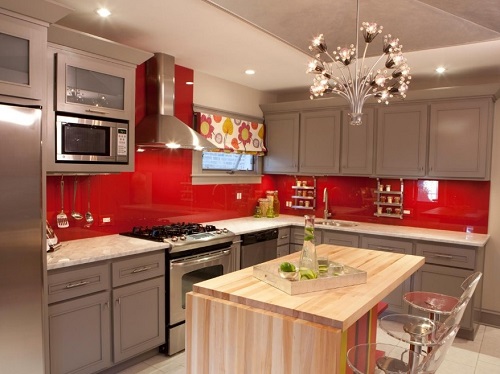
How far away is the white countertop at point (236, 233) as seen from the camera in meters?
2.77

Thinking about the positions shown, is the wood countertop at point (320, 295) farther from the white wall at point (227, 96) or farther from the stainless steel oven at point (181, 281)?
the white wall at point (227, 96)

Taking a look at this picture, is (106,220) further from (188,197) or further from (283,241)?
(283,241)

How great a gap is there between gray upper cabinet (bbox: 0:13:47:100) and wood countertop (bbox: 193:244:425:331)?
1.49 m

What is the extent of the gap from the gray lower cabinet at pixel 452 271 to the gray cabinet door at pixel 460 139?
0.81 metres

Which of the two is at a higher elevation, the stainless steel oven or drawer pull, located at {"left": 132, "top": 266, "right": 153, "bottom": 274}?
drawer pull, located at {"left": 132, "top": 266, "right": 153, "bottom": 274}

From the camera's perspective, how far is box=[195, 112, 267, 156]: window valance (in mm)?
4547

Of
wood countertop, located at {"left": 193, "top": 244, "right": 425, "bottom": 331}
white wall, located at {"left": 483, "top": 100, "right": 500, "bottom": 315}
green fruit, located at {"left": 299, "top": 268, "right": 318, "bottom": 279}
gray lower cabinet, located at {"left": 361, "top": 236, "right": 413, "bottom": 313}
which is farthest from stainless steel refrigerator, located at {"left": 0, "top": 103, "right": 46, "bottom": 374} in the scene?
white wall, located at {"left": 483, "top": 100, "right": 500, "bottom": 315}

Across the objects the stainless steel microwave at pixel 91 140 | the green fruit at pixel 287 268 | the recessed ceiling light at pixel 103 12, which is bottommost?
the green fruit at pixel 287 268

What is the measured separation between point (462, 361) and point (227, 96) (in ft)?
12.1

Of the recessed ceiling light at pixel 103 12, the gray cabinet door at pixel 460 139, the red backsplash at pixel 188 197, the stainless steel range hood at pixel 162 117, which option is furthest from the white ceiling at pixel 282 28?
the red backsplash at pixel 188 197

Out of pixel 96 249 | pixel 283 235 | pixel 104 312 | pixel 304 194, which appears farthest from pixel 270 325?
pixel 304 194

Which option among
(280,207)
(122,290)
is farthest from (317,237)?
(122,290)

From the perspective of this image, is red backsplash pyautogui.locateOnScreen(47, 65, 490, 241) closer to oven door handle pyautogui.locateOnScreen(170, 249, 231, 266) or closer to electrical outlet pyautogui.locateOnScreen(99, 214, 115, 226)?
electrical outlet pyautogui.locateOnScreen(99, 214, 115, 226)

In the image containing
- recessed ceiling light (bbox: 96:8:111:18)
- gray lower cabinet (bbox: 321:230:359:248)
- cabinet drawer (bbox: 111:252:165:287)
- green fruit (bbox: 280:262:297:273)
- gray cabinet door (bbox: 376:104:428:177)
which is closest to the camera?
green fruit (bbox: 280:262:297:273)
